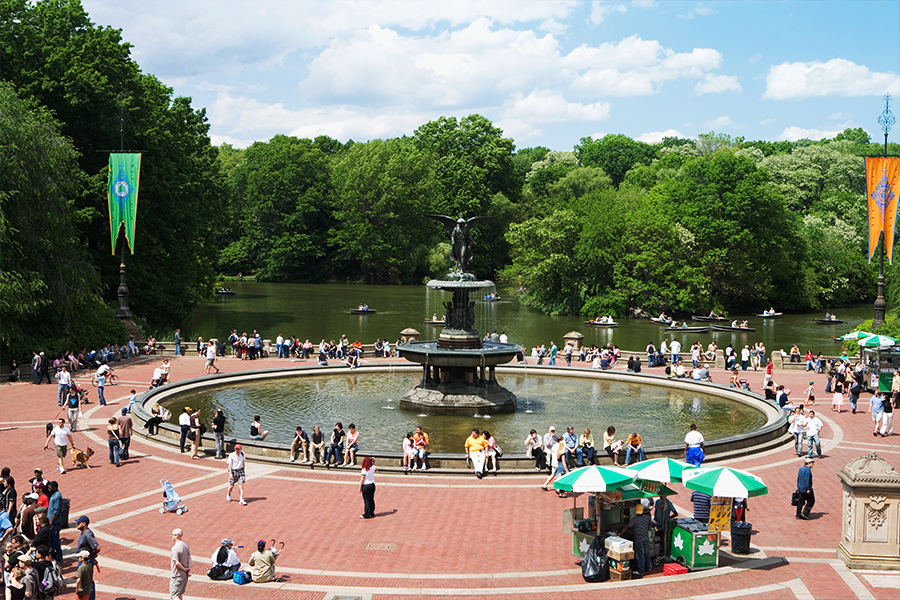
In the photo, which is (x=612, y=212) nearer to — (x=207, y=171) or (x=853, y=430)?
(x=207, y=171)

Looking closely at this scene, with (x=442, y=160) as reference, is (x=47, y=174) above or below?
below

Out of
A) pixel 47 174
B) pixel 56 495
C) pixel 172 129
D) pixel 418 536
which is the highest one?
pixel 172 129

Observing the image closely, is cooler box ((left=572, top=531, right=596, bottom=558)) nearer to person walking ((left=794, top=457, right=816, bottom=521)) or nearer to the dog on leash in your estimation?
person walking ((left=794, top=457, right=816, bottom=521))

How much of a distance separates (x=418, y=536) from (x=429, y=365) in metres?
14.0

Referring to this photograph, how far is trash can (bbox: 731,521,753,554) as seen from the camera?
15258 mm

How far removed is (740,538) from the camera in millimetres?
15305

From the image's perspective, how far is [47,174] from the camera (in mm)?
39812

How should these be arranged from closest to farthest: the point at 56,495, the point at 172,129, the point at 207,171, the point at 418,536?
1. the point at 56,495
2. the point at 418,536
3. the point at 172,129
4. the point at 207,171

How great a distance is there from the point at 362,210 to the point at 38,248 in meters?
80.6

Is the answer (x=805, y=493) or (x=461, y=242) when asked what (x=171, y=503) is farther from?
(x=461, y=242)

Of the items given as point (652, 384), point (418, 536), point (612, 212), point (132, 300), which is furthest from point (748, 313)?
point (418, 536)

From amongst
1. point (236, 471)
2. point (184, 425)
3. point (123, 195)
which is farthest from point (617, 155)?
point (236, 471)

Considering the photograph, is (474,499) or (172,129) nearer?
(474,499)

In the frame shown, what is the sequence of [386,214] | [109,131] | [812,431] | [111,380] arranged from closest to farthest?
[812,431], [111,380], [109,131], [386,214]
